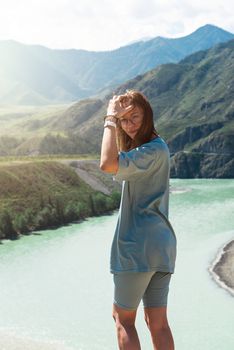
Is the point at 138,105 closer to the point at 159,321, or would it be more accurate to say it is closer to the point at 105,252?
the point at 159,321

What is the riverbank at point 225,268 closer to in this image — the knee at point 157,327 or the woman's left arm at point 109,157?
the knee at point 157,327

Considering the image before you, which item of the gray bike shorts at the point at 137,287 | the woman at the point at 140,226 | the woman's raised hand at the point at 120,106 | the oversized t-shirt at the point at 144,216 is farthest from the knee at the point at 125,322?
the woman's raised hand at the point at 120,106

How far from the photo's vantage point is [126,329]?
20.0 feet

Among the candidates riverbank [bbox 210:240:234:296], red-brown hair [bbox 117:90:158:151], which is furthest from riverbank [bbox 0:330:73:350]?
red-brown hair [bbox 117:90:158:151]

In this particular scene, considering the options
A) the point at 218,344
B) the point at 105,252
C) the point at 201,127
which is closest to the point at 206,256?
the point at 105,252

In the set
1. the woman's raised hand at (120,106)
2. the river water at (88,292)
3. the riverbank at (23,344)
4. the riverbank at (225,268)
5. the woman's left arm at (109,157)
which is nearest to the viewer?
the woman's left arm at (109,157)

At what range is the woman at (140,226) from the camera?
5.89 m

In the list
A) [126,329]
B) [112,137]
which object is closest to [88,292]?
[126,329]

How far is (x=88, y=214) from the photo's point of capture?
69438 mm

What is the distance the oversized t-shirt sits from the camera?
19.2 ft

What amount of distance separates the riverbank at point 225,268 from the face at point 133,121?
80.1ft

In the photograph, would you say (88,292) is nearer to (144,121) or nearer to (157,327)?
(157,327)

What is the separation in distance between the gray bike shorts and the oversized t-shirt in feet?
0.30

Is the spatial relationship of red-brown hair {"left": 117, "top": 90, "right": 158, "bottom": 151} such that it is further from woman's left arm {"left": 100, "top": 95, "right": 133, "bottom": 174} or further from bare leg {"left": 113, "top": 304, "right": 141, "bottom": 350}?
bare leg {"left": 113, "top": 304, "right": 141, "bottom": 350}
